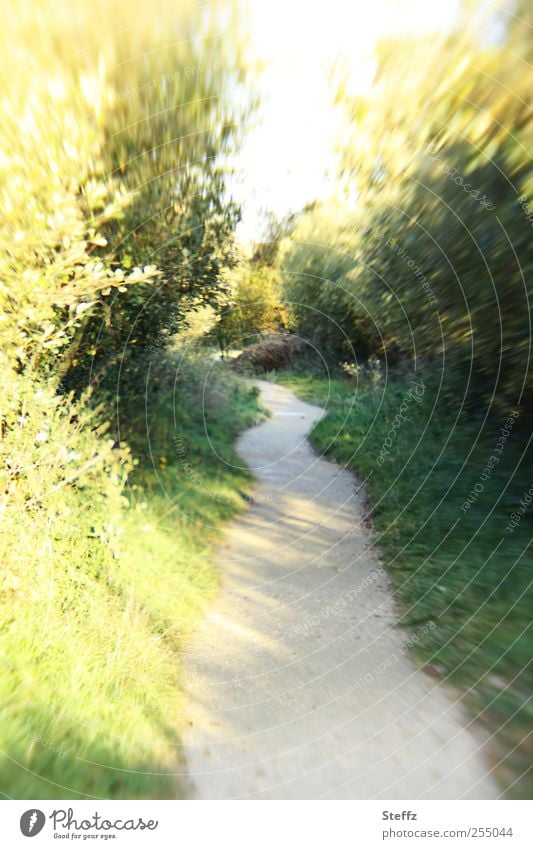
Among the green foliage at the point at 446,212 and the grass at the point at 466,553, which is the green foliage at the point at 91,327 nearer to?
the green foliage at the point at 446,212

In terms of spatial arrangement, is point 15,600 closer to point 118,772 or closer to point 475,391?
point 118,772

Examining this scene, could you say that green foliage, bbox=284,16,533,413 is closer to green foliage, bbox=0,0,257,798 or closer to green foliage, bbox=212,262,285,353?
green foliage, bbox=212,262,285,353

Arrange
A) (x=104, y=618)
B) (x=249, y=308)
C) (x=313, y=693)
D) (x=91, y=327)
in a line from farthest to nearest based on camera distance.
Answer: (x=249, y=308) → (x=91, y=327) → (x=104, y=618) → (x=313, y=693)

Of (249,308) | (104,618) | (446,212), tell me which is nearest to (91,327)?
(249,308)

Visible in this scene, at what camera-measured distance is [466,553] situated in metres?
4.04

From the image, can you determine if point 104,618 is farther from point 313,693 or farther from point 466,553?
point 466,553

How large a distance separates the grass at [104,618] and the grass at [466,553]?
161 cm

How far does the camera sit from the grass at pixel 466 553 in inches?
121

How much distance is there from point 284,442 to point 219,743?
16.5ft

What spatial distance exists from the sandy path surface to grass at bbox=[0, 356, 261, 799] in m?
0.21

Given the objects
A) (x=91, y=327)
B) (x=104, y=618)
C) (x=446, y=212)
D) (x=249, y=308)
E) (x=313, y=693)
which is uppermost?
(x=446, y=212)

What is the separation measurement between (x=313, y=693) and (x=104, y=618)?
1392mm

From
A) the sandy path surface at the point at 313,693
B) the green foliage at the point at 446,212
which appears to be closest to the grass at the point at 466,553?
the sandy path surface at the point at 313,693

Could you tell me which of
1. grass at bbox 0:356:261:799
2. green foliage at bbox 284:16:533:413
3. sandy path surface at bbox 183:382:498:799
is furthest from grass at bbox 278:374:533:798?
grass at bbox 0:356:261:799
